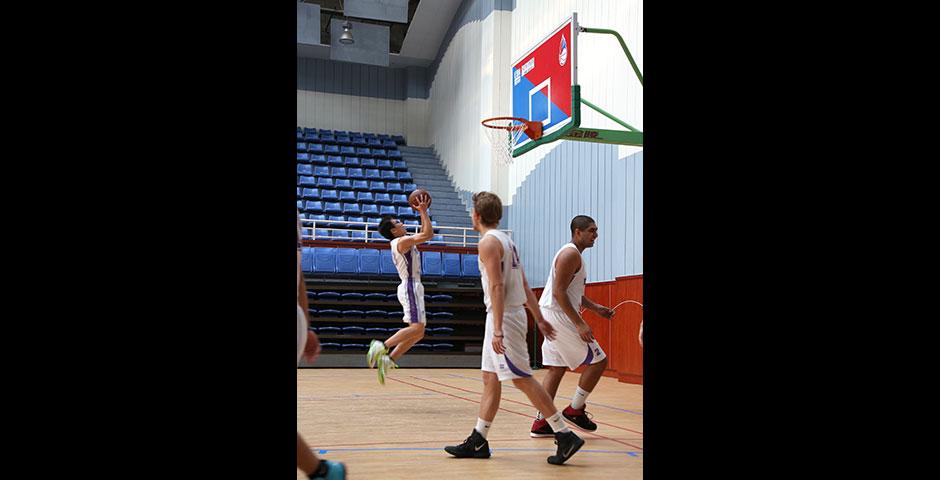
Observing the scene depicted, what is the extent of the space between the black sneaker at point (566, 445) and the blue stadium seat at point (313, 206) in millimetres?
11613

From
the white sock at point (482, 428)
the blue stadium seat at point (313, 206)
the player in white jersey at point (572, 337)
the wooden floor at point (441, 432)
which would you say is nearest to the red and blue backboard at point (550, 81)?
the player in white jersey at point (572, 337)

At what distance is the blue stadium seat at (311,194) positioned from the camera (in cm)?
1545

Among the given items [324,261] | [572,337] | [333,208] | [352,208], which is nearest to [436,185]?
[352,208]

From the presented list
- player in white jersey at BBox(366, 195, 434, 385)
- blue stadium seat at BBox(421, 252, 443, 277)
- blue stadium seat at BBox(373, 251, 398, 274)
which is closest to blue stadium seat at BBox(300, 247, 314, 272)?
blue stadium seat at BBox(373, 251, 398, 274)

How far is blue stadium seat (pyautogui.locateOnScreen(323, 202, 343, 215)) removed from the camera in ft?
49.4

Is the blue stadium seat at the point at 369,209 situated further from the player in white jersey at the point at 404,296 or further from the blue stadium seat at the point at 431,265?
the player in white jersey at the point at 404,296

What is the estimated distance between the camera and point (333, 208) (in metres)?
15.2

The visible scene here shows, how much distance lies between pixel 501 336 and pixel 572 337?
1.26m

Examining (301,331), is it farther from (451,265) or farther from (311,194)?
(311,194)

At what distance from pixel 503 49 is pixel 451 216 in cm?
342

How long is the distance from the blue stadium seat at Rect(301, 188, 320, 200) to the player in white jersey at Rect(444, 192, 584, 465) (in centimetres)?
1183

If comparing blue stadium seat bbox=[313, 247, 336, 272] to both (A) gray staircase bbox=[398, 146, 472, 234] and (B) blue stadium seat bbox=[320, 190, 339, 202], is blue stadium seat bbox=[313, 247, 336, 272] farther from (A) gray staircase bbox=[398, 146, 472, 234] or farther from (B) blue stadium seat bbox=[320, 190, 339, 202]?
(A) gray staircase bbox=[398, 146, 472, 234]
